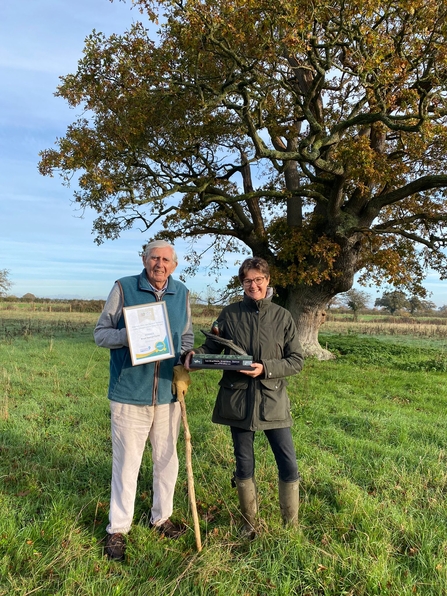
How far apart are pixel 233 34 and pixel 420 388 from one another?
29.4ft

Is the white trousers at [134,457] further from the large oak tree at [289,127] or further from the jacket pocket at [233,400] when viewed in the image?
the large oak tree at [289,127]

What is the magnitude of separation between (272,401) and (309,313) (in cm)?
1089

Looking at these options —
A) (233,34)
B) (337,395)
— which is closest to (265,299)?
(337,395)

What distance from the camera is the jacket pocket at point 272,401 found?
330 centimetres

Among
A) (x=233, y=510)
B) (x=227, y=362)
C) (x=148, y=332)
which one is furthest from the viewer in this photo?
(x=233, y=510)

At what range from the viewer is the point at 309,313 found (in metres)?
13.9

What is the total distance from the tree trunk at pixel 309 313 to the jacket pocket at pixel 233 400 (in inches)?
415

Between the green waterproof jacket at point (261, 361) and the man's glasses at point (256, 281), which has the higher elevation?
the man's glasses at point (256, 281)

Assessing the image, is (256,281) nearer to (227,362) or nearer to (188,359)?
(227,362)

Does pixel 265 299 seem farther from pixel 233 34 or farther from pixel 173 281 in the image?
pixel 233 34

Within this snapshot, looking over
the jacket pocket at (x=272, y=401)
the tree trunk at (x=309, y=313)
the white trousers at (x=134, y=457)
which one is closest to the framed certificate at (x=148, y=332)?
the white trousers at (x=134, y=457)

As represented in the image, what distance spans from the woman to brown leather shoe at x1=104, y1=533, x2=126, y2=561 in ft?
3.35

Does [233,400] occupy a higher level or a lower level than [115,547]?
higher

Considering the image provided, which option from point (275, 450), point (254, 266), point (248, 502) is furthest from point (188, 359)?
point (248, 502)
